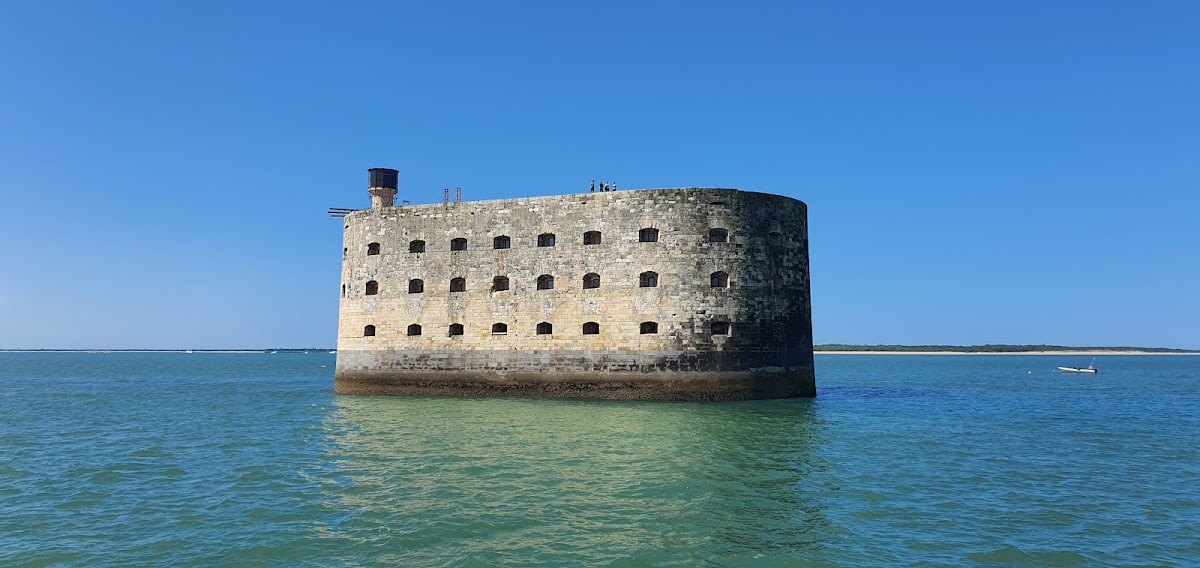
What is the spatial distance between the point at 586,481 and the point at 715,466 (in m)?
2.66

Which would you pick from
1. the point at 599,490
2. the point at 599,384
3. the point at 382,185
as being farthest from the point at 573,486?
the point at 382,185


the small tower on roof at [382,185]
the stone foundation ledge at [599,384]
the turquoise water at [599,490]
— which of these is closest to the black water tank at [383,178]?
the small tower on roof at [382,185]

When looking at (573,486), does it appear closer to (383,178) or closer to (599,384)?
(599,384)

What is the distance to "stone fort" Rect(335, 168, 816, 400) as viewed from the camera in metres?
24.8

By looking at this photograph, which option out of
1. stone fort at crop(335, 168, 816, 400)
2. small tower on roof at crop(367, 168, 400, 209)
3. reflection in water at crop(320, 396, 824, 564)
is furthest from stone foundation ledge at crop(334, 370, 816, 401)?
small tower on roof at crop(367, 168, 400, 209)

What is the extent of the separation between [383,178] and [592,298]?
1151 cm

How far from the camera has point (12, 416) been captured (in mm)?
25312

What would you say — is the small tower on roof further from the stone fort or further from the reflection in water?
the reflection in water

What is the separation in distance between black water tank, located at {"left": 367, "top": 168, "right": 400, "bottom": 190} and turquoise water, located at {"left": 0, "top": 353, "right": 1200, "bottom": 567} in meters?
11.9

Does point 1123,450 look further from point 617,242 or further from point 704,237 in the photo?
point 617,242

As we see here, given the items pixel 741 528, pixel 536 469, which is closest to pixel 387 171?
pixel 536 469

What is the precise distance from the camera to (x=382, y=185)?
104 ft

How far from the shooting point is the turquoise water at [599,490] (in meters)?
9.08

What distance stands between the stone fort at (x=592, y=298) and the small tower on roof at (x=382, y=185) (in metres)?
2.64
